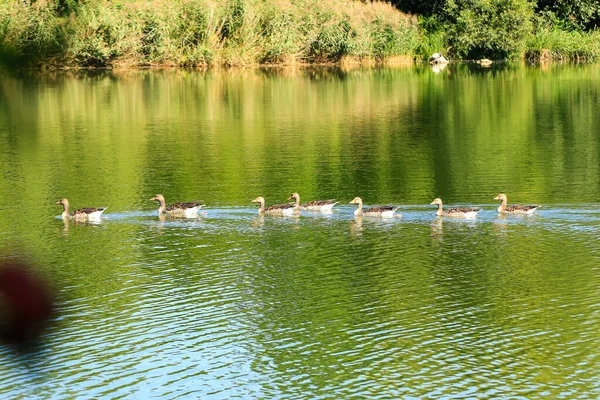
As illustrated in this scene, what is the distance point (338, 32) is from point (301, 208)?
51839 millimetres

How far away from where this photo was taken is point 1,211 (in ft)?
88.0

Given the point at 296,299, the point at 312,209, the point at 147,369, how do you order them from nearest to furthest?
the point at 147,369 → the point at 296,299 → the point at 312,209

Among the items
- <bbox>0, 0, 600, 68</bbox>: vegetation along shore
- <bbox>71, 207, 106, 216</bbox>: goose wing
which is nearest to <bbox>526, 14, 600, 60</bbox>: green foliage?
<bbox>0, 0, 600, 68</bbox>: vegetation along shore

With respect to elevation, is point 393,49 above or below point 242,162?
above

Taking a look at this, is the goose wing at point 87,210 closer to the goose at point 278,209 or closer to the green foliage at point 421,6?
the goose at point 278,209

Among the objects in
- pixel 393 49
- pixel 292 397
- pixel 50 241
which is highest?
pixel 393 49

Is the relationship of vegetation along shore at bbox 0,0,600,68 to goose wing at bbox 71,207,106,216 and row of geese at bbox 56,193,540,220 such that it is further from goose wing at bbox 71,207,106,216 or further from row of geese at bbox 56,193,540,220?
A: goose wing at bbox 71,207,106,216

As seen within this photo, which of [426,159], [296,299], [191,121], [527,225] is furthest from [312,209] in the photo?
[191,121]

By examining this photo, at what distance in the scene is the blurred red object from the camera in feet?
7.82

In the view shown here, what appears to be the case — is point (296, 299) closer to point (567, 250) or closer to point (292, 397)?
point (292, 397)

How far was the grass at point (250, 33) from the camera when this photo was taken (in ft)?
230

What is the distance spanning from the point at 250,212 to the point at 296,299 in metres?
8.36

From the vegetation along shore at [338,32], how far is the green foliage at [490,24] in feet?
0.27

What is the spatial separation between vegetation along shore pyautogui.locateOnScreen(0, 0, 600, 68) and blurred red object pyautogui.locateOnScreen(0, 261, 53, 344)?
2523 inches
